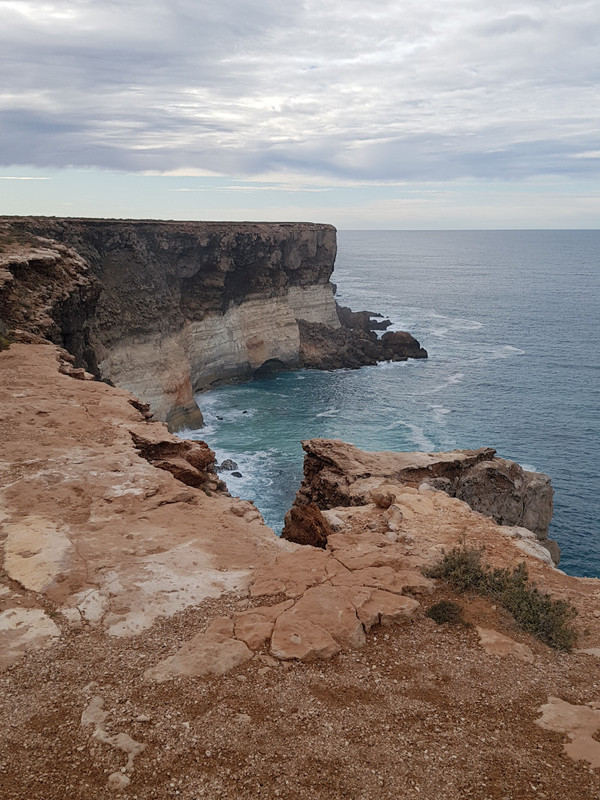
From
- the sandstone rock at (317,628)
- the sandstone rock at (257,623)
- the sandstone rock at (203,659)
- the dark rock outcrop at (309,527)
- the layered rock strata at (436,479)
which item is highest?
the sandstone rock at (317,628)

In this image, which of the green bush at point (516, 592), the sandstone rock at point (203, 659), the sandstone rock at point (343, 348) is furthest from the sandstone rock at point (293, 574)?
the sandstone rock at point (343, 348)

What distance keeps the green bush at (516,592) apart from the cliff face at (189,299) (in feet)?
68.2

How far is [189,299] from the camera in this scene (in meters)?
55.5

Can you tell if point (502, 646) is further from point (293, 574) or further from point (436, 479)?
point (436, 479)

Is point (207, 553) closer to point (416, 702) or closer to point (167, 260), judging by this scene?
point (416, 702)

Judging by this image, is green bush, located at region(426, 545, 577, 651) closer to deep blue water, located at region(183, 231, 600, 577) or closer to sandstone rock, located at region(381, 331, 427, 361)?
deep blue water, located at region(183, 231, 600, 577)

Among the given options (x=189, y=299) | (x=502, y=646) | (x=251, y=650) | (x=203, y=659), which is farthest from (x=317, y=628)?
(x=189, y=299)

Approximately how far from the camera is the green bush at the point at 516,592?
859 centimetres

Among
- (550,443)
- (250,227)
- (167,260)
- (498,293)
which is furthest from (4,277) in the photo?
(498,293)

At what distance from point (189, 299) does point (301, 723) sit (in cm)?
5155

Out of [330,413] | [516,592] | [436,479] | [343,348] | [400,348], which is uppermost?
[516,592]

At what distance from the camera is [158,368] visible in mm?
46031

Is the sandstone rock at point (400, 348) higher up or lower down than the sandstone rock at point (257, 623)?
lower down

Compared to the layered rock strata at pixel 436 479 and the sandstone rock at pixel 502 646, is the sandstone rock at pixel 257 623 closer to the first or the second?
the sandstone rock at pixel 502 646
